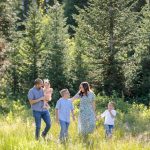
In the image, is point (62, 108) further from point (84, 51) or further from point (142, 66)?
point (142, 66)

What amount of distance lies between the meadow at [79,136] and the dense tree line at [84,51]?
2.03 metres

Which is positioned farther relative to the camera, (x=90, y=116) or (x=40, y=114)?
(x=90, y=116)

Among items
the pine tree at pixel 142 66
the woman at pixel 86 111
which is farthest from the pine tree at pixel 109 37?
the woman at pixel 86 111

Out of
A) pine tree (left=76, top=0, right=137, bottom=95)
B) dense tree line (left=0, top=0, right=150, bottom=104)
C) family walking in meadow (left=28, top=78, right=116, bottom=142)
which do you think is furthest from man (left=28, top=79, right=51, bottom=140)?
pine tree (left=76, top=0, right=137, bottom=95)

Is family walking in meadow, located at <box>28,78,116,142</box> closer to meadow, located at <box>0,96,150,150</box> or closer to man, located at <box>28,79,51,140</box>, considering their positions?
man, located at <box>28,79,51,140</box>

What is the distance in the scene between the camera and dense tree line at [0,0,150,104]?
26422 millimetres

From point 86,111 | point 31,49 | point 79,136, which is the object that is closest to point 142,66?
point 31,49

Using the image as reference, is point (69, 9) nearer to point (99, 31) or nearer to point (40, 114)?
point (99, 31)

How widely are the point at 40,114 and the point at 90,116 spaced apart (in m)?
1.72

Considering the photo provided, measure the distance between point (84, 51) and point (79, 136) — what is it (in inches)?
613

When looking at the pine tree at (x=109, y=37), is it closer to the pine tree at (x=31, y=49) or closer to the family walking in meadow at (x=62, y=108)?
the pine tree at (x=31, y=49)

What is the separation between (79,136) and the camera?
41.2 ft

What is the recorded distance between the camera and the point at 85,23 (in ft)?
90.0

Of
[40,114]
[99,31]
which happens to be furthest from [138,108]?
[40,114]
